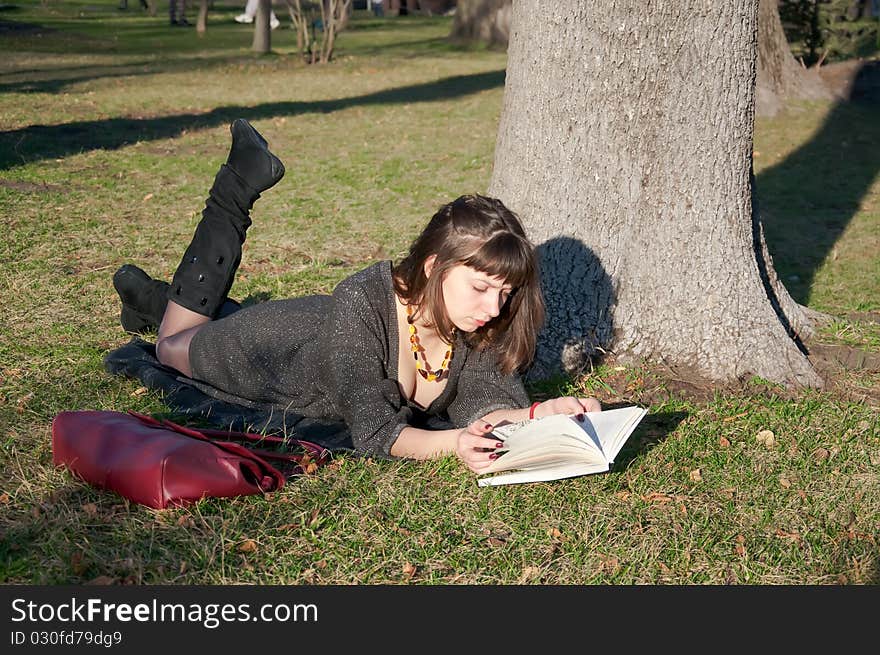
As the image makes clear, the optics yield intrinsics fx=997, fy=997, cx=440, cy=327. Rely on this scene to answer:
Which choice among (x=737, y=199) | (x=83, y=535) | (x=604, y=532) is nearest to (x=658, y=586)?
(x=604, y=532)

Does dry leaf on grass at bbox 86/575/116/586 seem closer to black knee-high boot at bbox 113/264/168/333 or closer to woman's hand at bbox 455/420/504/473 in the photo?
woman's hand at bbox 455/420/504/473

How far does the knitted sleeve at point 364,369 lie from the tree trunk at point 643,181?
3.76 ft

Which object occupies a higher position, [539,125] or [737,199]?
[539,125]

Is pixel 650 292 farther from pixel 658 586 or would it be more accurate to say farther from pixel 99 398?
pixel 99 398

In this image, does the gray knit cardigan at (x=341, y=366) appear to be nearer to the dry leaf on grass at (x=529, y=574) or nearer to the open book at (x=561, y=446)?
the open book at (x=561, y=446)

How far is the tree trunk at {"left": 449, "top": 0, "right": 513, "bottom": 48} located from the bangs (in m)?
22.7

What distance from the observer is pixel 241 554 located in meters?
3.14

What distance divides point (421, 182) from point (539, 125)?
522cm

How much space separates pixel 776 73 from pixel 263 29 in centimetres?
1301

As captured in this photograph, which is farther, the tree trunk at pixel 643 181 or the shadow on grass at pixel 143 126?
the shadow on grass at pixel 143 126

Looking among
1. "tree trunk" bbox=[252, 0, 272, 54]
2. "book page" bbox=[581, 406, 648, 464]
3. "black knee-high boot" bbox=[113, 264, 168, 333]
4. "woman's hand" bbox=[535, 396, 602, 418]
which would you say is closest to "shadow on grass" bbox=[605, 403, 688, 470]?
"woman's hand" bbox=[535, 396, 602, 418]

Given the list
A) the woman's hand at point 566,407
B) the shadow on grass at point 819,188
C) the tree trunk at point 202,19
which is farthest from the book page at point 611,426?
the tree trunk at point 202,19

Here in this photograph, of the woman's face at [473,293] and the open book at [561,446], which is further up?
the woman's face at [473,293]

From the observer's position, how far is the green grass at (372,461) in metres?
3.19
